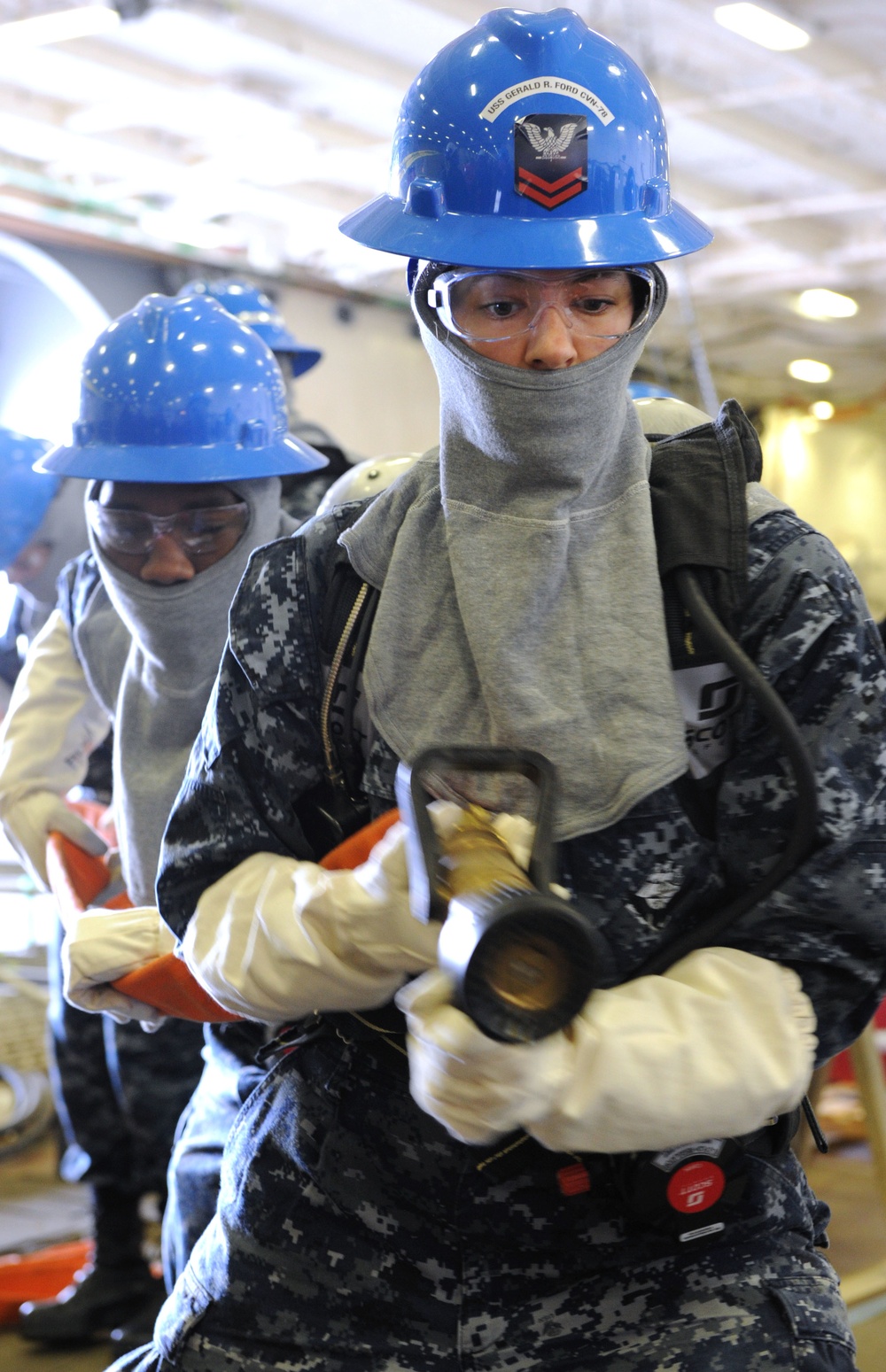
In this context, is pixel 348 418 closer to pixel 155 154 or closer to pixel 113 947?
pixel 155 154

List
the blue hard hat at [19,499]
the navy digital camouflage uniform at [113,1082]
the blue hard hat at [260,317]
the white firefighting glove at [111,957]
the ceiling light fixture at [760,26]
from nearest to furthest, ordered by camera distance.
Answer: the white firefighting glove at [111,957], the navy digital camouflage uniform at [113,1082], the blue hard hat at [19,499], the blue hard hat at [260,317], the ceiling light fixture at [760,26]

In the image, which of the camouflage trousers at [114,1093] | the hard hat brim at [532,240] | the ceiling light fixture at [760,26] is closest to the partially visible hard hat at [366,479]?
the camouflage trousers at [114,1093]

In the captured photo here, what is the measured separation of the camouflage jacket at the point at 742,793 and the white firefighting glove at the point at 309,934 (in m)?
0.07

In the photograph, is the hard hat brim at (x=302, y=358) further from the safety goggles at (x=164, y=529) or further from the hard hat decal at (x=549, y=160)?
the hard hat decal at (x=549, y=160)

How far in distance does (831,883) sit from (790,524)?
0.35 metres

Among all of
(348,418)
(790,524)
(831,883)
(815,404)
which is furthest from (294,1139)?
(815,404)

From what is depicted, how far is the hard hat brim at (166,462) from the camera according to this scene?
2553 millimetres

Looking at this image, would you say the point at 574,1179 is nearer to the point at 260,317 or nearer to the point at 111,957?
the point at 111,957

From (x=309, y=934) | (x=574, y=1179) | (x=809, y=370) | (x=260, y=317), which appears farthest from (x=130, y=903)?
(x=809, y=370)

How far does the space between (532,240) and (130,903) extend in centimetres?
151

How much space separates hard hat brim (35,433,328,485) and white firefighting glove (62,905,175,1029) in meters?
0.78

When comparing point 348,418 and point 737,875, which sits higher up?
point 348,418

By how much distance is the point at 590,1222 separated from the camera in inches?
57.9

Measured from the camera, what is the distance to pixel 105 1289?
3607mm
